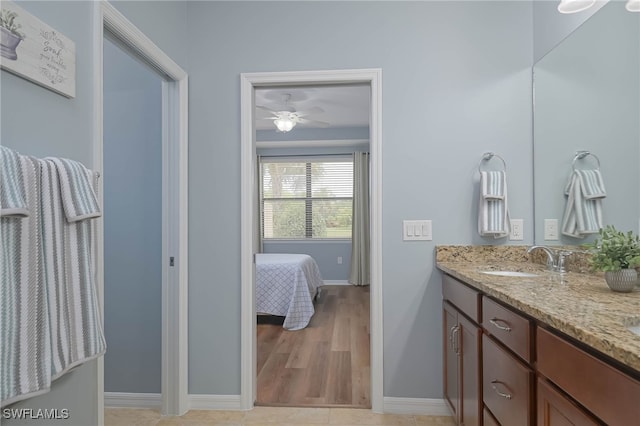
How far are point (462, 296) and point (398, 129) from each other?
1053 mm

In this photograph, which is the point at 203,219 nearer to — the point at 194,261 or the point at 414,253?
the point at 194,261

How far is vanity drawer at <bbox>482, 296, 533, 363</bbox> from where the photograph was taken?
113 cm

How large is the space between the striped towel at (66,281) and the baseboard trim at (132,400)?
1.33 m

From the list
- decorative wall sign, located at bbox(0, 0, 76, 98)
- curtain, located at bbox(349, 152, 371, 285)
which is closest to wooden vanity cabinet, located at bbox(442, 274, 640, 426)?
decorative wall sign, located at bbox(0, 0, 76, 98)

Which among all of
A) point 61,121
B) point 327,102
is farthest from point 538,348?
point 327,102

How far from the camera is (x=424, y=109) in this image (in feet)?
7.27

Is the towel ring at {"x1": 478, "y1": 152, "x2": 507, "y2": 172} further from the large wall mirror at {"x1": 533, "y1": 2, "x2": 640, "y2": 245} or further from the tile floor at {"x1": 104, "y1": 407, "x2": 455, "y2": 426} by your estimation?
the tile floor at {"x1": 104, "y1": 407, "x2": 455, "y2": 426}

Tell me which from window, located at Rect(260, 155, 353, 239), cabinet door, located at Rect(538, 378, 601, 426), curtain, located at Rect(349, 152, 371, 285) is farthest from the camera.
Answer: window, located at Rect(260, 155, 353, 239)

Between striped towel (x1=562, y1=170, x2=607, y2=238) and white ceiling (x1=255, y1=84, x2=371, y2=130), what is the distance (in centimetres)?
244

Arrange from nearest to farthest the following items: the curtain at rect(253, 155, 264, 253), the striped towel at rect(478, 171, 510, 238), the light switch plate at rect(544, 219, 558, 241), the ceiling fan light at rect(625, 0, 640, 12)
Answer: the ceiling fan light at rect(625, 0, 640, 12), the light switch plate at rect(544, 219, 558, 241), the striped towel at rect(478, 171, 510, 238), the curtain at rect(253, 155, 264, 253)

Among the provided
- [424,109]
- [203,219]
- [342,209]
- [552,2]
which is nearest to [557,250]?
[424,109]

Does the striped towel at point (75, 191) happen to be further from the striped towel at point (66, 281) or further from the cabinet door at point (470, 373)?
the cabinet door at point (470, 373)

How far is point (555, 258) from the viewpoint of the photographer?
192 cm

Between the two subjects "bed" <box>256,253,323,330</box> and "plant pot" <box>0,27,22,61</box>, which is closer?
"plant pot" <box>0,27,22,61</box>
